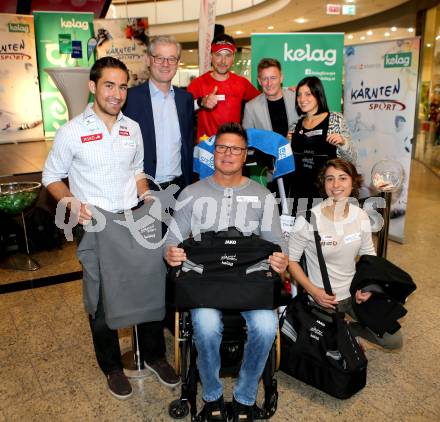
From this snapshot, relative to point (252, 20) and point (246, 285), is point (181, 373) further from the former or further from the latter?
point (252, 20)

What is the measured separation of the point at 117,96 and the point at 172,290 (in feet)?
3.13

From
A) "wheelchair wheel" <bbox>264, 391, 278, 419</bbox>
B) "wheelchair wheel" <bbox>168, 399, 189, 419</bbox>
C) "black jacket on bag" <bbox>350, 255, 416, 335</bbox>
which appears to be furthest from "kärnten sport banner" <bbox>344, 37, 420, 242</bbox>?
"wheelchair wheel" <bbox>168, 399, 189, 419</bbox>

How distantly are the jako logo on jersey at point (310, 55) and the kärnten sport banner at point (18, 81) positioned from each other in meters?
5.45

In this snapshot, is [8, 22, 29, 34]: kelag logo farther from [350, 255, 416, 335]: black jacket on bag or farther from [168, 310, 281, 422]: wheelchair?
[350, 255, 416, 335]: black jacket on bag

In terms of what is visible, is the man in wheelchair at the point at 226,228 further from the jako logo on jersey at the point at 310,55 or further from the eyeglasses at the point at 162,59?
the jako logo on jersey at the point at 310,55

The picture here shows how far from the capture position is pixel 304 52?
4.38 metres

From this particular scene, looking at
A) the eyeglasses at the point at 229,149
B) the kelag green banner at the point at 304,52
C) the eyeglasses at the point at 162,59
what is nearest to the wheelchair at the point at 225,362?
the eyeglasses at the point at 229,149

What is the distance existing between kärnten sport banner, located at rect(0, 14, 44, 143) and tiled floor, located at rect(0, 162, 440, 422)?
558 cm

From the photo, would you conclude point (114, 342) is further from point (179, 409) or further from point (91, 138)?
point (91, 138)

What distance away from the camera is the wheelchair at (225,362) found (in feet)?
6.52

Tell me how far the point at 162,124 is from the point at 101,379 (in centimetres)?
149

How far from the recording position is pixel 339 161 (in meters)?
2.45

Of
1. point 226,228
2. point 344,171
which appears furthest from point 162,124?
point 344,171

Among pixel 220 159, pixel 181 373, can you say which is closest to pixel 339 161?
pixel 220 159
